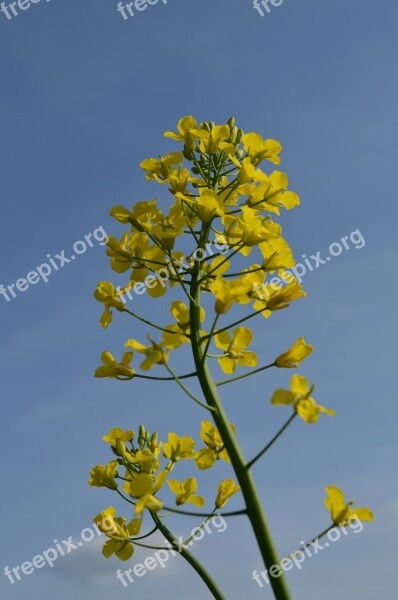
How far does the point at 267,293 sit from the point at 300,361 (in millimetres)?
516

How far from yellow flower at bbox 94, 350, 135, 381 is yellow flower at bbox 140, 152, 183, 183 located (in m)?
1.26

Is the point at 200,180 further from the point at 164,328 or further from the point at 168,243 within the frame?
the point at 164,328

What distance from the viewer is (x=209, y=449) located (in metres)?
4.28

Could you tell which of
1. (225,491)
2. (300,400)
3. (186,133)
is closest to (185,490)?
(225,491)

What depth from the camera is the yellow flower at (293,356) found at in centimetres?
390

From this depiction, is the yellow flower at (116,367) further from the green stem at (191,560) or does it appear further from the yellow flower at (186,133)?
the yellow flower at (186,133)

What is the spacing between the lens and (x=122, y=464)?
484cm

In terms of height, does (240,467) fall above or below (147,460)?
below

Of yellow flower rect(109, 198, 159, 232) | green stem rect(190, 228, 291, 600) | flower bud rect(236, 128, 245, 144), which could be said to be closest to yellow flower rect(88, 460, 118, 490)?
green stem rect(190, 228, 291, 600)

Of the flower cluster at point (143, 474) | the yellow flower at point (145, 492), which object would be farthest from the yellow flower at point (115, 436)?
the yellow flower at point (145, 492)

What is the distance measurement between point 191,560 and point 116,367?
48.9 inches

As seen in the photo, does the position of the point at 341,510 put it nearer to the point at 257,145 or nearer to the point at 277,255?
the point at 277,255

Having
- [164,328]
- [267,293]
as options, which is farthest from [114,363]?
[267,293]

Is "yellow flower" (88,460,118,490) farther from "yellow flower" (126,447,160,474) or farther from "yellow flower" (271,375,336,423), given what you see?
"yellow flower" (271,375,336,423)
